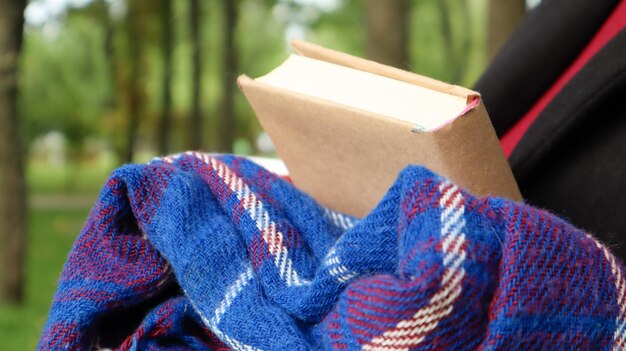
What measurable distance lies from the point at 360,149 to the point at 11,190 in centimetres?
428

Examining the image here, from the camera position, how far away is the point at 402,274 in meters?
0.67

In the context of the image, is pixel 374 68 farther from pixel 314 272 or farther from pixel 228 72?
pixel 228 72

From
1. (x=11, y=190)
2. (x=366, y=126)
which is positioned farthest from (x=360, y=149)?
(x=11, y=190)

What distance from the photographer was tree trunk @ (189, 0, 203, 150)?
1105cm

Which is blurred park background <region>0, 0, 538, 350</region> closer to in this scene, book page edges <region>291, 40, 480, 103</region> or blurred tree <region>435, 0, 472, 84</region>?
blurred tree <region>435, 0, 472, 84</region>

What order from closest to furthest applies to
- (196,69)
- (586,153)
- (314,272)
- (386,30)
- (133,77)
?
(314,272) < (586,153) < (386,30) < (196,69) < (133,77)

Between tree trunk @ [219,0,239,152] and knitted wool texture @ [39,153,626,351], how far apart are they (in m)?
8.19

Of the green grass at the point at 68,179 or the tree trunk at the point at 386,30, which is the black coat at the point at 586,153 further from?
the green grass at the point at 68,179

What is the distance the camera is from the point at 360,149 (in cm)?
94

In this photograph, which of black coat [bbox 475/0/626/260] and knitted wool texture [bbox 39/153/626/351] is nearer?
knitted wool texture [bbox 39/153/626/351]

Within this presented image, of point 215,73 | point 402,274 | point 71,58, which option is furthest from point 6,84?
point 215,73

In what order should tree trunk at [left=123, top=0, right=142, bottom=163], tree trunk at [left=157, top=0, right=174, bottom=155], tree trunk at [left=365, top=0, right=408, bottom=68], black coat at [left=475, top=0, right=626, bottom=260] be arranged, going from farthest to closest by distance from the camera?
tree trunk at [left=123, top=0, right=142, bottom=163] → tree trunk at [left=157, top=0, right=174, bottom=155] → tree trunk at [left=365, top=0, right=408, bottom=68] → black coat at [left=475, top=0, right=626, bottom=260]

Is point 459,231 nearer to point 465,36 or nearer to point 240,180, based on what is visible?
point 240,180

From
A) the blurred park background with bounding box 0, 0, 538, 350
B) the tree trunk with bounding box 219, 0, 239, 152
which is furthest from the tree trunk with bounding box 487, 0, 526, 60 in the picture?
the tree trunk with bounding box 219, 0, 239, 152
